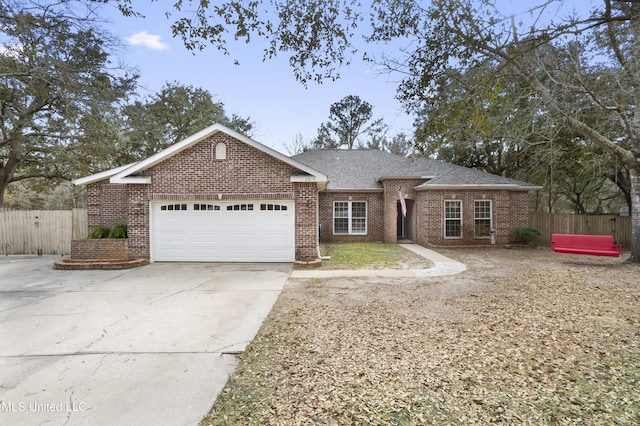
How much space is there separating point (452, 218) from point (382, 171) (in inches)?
207

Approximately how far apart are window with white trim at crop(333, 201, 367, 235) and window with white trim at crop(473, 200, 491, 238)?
218 inches

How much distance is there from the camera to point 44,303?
6.18 m

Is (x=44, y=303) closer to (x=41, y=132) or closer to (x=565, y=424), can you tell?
(x=565, y=424)

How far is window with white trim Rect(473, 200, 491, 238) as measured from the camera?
15234mm

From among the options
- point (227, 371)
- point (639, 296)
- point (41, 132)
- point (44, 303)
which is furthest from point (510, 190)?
Result: point (41, 132)

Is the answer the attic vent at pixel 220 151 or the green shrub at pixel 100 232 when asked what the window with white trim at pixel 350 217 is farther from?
the green shrub at pixel 100 232

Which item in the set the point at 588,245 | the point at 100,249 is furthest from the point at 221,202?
the point at 588,245

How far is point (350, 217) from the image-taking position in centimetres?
1730

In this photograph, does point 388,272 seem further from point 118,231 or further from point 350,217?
point 118,231

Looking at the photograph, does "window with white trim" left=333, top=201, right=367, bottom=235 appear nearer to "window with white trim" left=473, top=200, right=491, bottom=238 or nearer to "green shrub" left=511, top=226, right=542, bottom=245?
"window with white trim" left=473, top=200, right=491, bottom=238

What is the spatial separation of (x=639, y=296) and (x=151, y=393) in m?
9.13

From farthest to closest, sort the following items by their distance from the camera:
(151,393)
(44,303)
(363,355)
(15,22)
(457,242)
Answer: (457,242)
(15,22)
(44,303)
(363,355)
(151,393)

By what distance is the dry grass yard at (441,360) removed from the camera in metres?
2.82

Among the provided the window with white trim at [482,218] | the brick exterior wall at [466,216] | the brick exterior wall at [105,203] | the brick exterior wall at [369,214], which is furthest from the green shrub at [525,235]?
the brick exterior wall at [105,203]
